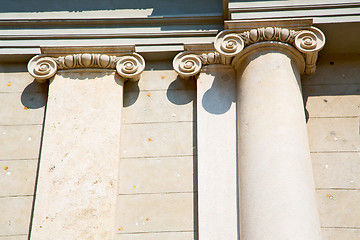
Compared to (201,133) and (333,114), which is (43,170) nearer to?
(201,133)

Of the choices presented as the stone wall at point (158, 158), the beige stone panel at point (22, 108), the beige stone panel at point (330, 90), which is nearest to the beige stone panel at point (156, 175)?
the stone wall at point (158, 158)

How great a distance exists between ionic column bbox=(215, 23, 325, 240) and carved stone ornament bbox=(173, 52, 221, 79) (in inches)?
7.5

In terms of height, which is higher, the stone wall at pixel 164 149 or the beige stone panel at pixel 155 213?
the stone wall at pixel 164 149

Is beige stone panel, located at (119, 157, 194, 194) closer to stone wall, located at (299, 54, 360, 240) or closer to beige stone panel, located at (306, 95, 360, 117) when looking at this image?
stone wall, located at (299, 54, 360, 240)

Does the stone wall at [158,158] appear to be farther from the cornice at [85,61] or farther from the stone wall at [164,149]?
the cornice at [85,61]

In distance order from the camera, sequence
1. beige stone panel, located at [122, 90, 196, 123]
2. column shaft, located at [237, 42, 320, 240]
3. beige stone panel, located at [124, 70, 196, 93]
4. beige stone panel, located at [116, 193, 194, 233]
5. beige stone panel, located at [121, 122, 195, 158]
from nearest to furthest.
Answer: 1. column shaft, located at [237, 42, 320, 240]
2. beige stone panel, located at [116, 193, 194, 233]
3. beige stone panel, located at [121, 122, 195, 158]
4. beige stone panel, located at [122, 90, 196, 123]
5. beige stone panel, located at [124, 70, 196, 93]

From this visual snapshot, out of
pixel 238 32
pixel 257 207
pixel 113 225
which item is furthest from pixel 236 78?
pixel 113 225

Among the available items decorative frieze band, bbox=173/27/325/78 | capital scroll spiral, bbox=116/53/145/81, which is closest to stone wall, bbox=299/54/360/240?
decorative frieze band, bbox=173/27/325/78

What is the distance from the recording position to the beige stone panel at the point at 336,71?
8.09 m

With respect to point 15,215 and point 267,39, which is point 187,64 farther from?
point 15,215

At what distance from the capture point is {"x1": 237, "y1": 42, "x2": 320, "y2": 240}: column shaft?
6.33 meters

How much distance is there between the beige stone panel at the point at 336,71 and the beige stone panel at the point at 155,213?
2.45 m

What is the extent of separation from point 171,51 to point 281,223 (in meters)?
→ 3.02

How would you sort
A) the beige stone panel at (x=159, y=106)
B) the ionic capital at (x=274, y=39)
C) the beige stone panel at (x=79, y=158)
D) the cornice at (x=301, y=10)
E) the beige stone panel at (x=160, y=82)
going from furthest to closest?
the beige stone panel at (x=160, y=82) < the cornice at (x=301, y=10) < the beige stone panel at (x=159, y=106) < the ionic capital at (x=274, y=39) < the beige stone panel at (x=79, y=158)
